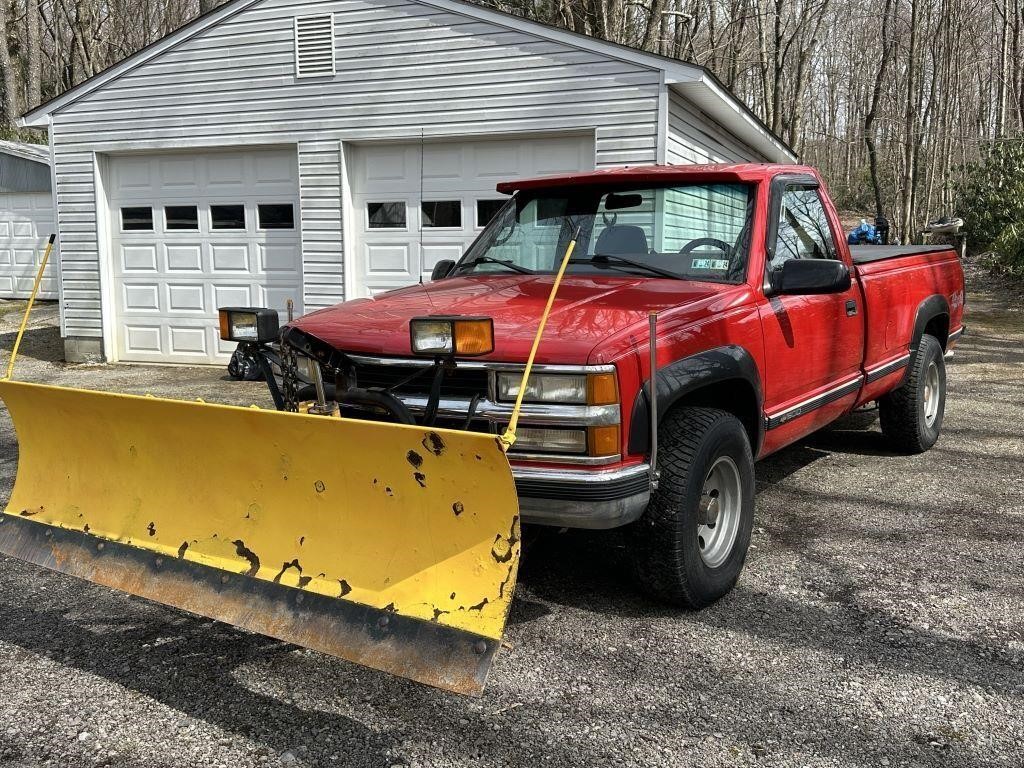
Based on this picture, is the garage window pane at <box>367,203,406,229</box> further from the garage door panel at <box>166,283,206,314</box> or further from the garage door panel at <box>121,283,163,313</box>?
the garage door panel at <box>121,283,163,313</box>

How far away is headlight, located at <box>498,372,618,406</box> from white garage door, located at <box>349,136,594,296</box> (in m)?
7.34

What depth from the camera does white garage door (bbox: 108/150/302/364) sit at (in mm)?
Answer: 11672

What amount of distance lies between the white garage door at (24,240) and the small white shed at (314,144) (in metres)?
7.35

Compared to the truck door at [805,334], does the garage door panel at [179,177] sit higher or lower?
higher

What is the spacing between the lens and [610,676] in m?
3.36

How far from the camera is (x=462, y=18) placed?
1059 centimetres

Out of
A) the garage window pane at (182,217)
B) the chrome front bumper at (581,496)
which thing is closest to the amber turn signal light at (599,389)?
the chrome front bumper at (581,496)

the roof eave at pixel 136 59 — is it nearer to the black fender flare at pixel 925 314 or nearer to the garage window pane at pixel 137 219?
the garage window pane at pixel 137 219

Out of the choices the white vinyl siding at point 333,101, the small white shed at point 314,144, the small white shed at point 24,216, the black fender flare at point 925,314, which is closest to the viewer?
the black fender flare at point 925,314

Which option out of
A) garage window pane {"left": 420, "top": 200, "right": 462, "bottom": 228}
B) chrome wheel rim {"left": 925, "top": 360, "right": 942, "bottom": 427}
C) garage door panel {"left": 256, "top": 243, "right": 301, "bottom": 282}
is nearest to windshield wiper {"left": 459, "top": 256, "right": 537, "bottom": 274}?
chrome wheel rim {"left": 925, "top": 360, "right": 942, "bottom": 427}

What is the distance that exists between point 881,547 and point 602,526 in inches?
85.5

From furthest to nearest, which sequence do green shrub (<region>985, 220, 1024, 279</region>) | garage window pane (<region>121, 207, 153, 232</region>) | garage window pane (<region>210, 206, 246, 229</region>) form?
green shrub (<region>985, 220, 1024, 279</region>) < garage window pane (<region>121, 207, 153, 232</region>) < garage window pane (<region>210, 206, 246, 229</region>)

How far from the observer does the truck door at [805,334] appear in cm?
448

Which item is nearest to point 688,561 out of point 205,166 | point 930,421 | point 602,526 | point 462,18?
point 602,526
